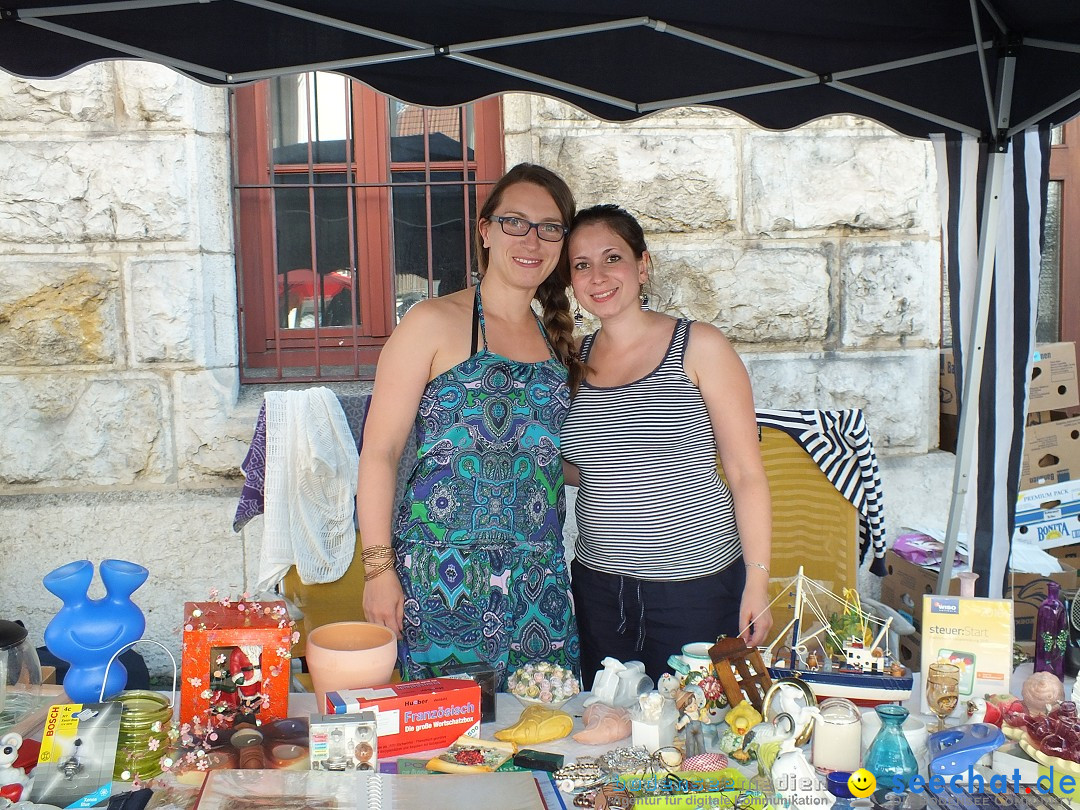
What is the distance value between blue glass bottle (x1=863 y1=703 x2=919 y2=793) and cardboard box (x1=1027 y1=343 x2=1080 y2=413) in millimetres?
3233

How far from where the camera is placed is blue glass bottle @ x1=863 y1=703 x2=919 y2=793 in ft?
4.75

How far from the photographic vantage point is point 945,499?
13.9ft

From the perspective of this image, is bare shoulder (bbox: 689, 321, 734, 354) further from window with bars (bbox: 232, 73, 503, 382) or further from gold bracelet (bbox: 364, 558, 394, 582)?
window with bars (bbox: 232, 73, 503, 382)

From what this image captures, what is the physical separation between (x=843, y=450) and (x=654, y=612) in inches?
52.2

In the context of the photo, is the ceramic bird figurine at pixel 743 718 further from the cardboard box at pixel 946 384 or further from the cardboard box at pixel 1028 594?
the cardboard box at pixel 946 384

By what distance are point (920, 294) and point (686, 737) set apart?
10.1 ft

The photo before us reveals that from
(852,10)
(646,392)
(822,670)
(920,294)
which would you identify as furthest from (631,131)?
(822,670)

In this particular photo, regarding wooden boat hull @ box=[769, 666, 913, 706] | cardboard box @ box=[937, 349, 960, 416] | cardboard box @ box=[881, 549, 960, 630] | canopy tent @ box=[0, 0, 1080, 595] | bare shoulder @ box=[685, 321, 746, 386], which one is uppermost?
canopy tent @ box=[0, 0, 1080, 595]

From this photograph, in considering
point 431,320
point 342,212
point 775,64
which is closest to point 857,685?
point 431,320

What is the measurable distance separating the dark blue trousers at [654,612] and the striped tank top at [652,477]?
32 millimetres

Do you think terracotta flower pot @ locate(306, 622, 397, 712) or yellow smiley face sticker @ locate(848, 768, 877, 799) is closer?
yellow smiley face sticker @ locate(848, 768, 877, 799)

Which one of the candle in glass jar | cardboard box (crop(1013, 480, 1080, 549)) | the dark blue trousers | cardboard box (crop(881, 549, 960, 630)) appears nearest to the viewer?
the candle in glass jar

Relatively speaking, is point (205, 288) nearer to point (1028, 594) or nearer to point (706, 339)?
point (706, 339)

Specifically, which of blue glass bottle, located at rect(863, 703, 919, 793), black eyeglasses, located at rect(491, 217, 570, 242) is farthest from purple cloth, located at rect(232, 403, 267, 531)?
blue glass bottle, located at rect(863, 703, 919, 793)
